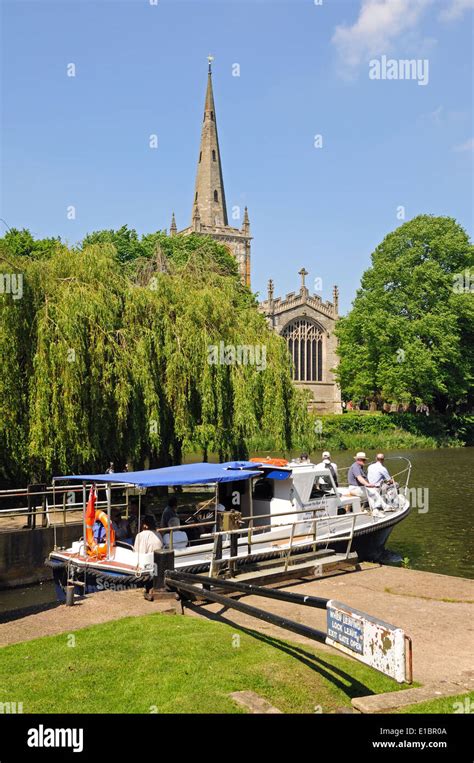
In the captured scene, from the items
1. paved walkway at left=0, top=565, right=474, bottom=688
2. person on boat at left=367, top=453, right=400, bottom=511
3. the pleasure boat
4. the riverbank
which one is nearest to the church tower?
person on boat at left=367, top=453, right=400, bottom=511

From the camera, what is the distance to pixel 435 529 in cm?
2481

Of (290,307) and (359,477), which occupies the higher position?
(290,307)

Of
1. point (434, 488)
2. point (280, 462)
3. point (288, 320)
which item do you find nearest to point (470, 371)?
point (434, 488)

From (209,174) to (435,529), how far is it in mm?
78426

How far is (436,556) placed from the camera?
21.0m

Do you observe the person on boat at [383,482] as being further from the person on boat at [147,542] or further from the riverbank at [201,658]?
the person on boat at [147,542]

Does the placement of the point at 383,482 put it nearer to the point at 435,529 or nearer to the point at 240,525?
the point at 435,529

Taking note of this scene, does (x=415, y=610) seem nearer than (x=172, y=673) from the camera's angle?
No

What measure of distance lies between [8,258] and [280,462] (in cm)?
1025

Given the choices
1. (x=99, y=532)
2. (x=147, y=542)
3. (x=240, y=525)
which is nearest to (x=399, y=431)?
(x=240, y=525)

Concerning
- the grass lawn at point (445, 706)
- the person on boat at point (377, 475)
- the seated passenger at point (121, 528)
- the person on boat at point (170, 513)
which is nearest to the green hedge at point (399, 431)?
the person on boat at point (377, 475)

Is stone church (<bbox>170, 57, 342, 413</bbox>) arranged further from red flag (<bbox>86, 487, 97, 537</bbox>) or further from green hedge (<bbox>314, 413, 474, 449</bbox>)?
red flag (<bbox>86, 487, 97, 537</bbox>)

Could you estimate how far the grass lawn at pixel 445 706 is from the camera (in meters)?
7.69
